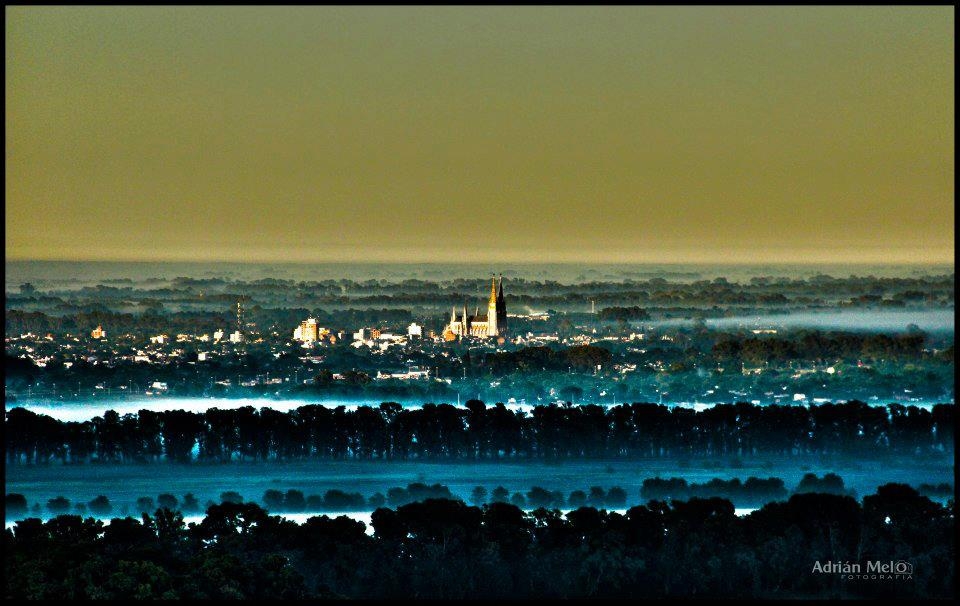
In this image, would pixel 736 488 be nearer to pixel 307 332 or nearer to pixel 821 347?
pixel 821 347

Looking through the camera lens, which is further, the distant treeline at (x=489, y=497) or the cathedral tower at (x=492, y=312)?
the cathedral tower at (x=492, y=312)

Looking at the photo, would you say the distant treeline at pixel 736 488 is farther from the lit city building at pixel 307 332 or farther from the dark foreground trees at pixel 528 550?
the lit city building at pixel 307 332

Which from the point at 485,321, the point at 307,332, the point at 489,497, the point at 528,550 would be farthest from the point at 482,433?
the point at 528,550

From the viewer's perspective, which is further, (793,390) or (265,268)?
(265,268)

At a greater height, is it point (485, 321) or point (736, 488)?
point (485, 321)

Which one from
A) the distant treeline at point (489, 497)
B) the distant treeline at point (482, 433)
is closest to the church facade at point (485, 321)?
the distant treeline at point (482, 433)

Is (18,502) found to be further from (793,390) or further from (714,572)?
(793,390)

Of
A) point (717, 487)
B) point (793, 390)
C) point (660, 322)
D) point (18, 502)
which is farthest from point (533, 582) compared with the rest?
point (660, 322)
